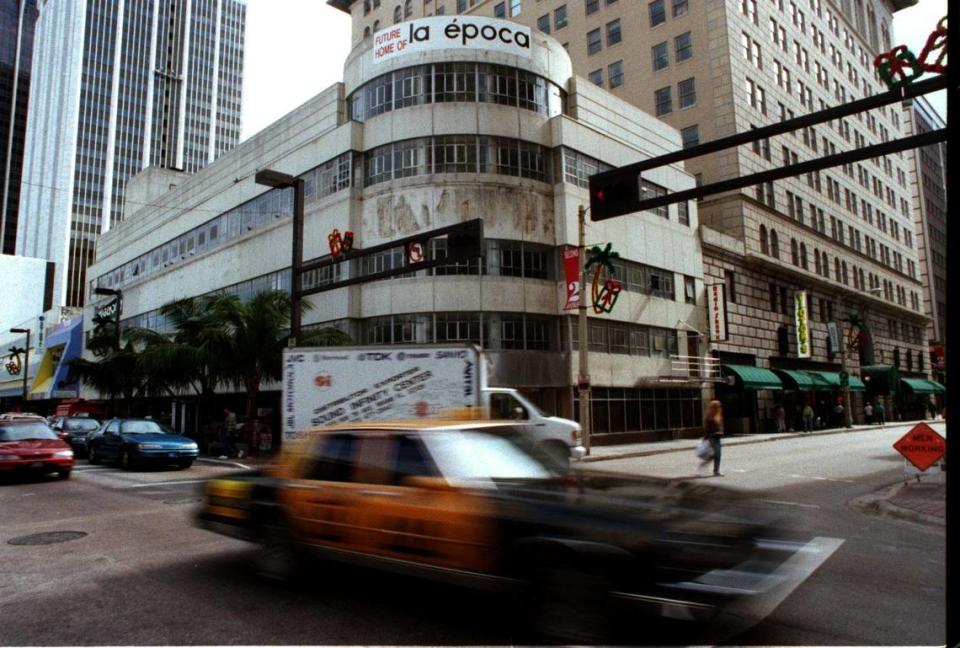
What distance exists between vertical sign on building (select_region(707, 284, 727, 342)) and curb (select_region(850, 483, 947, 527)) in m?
23.3

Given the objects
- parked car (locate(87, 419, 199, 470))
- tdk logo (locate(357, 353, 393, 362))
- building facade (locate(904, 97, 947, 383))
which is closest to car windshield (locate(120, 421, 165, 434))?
parked car (locate(87, 419, 199, 470))

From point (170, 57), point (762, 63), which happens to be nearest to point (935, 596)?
point (762, 63)

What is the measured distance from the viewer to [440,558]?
4727mm

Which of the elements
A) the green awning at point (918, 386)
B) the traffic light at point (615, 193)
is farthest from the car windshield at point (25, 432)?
the green awning at point (918, 386)

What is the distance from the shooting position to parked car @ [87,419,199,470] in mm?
17406

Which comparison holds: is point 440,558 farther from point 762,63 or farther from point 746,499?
point 762,63

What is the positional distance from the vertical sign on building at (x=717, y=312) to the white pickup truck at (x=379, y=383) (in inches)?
917

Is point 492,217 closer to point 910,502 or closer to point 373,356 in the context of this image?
point 373,356

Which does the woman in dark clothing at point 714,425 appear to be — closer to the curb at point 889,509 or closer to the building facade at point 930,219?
the curb at point 889,509

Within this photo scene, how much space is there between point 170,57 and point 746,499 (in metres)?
165

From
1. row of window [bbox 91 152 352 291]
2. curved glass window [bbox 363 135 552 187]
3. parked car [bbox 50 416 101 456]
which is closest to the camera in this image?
parked car [bbox 50 416 101 456]

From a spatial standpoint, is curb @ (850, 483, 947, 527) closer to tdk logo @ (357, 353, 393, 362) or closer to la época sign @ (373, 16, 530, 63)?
tdk logo @ (357, 353, 393, 362)

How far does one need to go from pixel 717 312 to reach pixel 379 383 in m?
25.9

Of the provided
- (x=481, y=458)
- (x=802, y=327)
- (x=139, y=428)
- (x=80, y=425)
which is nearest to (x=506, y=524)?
(x=481, y=458)
